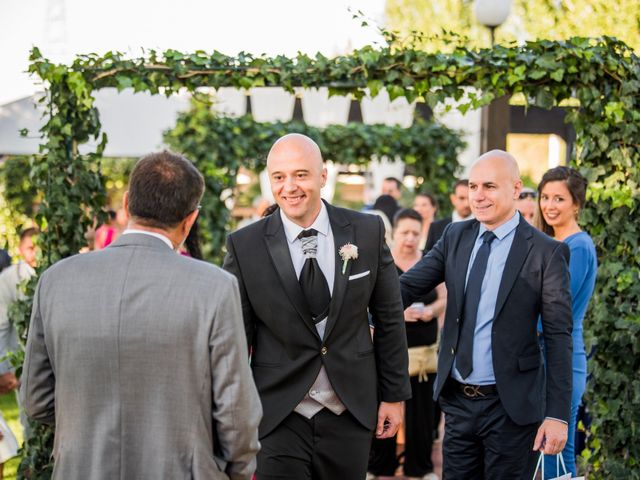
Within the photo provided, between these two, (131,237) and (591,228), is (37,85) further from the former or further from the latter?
(591,228)

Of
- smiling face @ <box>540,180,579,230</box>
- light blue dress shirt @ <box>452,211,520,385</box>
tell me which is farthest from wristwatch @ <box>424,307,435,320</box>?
light blue dress shirt @ <box>452,211,520,385</box>

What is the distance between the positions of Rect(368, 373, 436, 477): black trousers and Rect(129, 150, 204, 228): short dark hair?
440 cm

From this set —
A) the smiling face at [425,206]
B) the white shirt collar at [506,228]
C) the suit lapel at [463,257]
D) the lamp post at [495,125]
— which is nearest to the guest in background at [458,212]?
the lamp post at [495,125]

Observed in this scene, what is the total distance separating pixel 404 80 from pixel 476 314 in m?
2.01

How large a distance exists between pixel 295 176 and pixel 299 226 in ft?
0.79

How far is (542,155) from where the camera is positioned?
3341 centimetres

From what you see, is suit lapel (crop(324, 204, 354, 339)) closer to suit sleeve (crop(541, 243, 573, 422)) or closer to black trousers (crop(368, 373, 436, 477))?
suit sleeve (crop(541, 243, 573, 422))

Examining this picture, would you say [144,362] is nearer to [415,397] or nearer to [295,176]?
[295,176]

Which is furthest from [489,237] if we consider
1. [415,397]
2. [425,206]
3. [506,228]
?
[425,206]

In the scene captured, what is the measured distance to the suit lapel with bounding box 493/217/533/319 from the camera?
161 inches

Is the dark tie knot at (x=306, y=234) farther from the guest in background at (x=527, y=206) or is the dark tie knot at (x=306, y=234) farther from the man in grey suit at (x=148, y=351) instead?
the guest in background at (x=527, y=206)

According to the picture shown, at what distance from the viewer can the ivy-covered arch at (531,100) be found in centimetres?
551

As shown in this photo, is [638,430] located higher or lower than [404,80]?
lower

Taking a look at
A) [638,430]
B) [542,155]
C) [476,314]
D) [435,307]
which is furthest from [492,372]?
[542,155]
